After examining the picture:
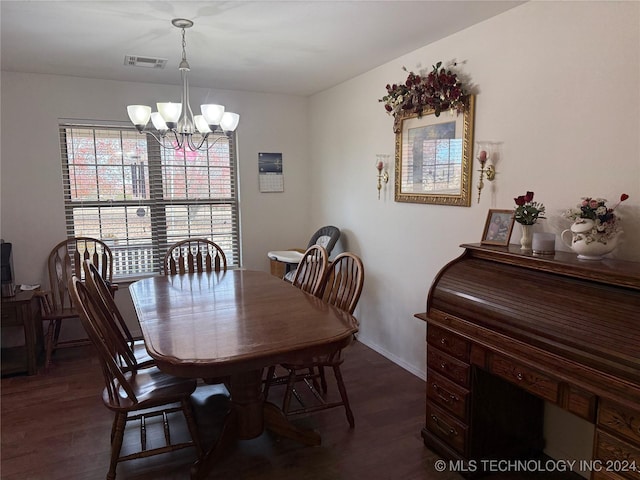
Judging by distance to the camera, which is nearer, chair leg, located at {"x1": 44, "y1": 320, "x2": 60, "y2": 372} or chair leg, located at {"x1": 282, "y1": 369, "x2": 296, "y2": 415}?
chair leg, located at {"x1": 282, "y1": 369, "x2": 296, "y2": 415}

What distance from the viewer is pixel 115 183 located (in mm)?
4012

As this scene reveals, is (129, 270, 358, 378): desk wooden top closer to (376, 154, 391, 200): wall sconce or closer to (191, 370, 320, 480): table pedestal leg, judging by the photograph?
(191, 370, 320, 480): table pedestal leg

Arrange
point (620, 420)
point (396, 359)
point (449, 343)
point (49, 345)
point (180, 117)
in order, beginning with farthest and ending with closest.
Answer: point (396, 359), point (49, 345), point (180, 117), point (449, 343), point (620, 420)

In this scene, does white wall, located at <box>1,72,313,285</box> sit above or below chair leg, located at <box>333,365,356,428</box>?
above

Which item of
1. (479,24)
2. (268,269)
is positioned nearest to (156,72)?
(268,269)

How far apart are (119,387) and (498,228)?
6.90ft

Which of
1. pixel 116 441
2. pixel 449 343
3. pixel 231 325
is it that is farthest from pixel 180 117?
pixel 449 343

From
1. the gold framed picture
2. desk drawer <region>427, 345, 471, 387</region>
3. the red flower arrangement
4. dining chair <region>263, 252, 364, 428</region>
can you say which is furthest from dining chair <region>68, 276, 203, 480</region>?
the red flower arrangement

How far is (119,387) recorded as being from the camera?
2080 mm

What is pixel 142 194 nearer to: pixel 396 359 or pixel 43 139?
pixel 43 139

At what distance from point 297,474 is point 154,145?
321cm

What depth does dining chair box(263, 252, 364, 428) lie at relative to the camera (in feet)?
8.00

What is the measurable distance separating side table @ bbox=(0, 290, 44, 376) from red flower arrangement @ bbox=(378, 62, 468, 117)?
3.08m

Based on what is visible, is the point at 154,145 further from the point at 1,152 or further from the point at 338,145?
the point at 338,145
